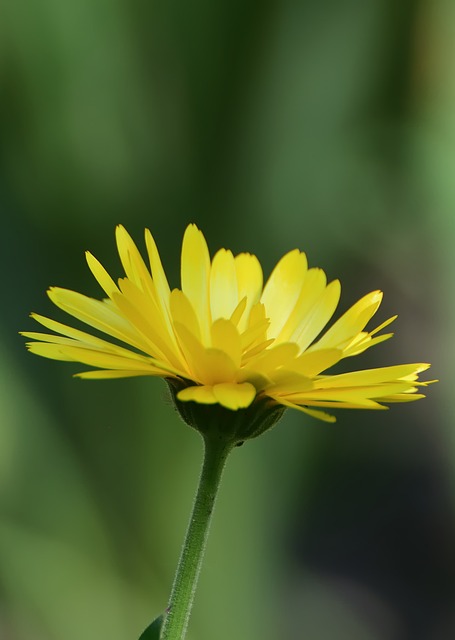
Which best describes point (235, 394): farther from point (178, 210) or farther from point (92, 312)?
point (178, 210)

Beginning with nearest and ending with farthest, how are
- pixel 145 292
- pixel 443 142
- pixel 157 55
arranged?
pixel 145 292 → pixel 157 55 → pixel 443 142

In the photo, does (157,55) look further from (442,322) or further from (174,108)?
(442,322)

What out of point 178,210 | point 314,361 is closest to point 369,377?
point 314,361

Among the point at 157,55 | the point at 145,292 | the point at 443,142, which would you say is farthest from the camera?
the point at 443,142

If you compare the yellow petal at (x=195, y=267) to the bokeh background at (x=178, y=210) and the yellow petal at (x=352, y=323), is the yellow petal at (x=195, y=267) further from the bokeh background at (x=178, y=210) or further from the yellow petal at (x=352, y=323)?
the bokeh background at (x=178, y=210)

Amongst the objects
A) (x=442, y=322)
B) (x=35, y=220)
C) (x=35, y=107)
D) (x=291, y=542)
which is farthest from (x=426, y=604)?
(x=35, y=107)

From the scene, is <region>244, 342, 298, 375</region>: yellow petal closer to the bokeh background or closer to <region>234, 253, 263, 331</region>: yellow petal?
<region>234, 253, 263, 331</region>: yellow petal
